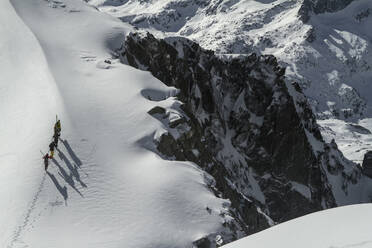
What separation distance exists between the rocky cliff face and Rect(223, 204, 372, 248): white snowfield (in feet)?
175

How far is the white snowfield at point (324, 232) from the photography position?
658cm

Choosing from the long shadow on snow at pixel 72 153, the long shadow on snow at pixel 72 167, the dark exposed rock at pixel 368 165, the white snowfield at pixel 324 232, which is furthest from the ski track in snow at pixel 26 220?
the dark exposed rock at pixel 368 165

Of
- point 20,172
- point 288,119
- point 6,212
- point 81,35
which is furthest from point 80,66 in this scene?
point 288,119

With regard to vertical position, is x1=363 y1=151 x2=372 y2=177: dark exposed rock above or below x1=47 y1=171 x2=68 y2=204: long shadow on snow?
below

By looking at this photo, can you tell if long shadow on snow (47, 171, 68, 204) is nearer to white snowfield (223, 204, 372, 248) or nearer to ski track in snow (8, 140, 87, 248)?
ski track in snow (8, 140, 87, 248)

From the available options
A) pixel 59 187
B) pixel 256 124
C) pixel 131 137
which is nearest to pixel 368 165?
pixel 256 124

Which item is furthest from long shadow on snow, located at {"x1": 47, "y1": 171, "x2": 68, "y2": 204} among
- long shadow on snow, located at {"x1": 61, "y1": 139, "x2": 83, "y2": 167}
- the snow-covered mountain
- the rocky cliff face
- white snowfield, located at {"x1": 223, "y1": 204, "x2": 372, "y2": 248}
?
the rocky cliff face

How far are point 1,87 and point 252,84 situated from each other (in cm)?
A: 5205

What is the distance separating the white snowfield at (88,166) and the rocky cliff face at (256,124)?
18.6 m

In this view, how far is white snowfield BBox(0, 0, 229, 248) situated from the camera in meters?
22.6

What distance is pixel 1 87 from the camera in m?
A: 43.2

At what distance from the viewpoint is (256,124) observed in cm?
8556

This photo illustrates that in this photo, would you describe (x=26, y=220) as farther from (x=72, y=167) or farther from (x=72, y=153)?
(x=72, y=153)

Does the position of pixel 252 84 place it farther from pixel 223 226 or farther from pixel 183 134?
pixel 223 226
